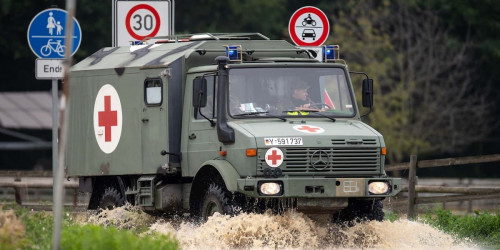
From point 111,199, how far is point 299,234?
15.2 feet

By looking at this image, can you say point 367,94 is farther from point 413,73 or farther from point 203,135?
point 413,73

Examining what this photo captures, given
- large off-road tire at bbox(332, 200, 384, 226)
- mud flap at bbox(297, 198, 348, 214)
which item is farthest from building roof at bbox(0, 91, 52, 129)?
mud flap at bbox(297, 198, 348, 214)

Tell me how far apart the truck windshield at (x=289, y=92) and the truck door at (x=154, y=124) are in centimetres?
137

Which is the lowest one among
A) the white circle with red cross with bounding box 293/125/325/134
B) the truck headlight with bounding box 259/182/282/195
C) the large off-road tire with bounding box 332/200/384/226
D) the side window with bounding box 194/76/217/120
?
the large off-road tire with bounding box 332/200/384/226

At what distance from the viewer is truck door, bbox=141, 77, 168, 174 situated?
57.4ft

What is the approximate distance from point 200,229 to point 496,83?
3434cm

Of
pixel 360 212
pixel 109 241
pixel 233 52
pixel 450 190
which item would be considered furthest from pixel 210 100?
pixel 450 190

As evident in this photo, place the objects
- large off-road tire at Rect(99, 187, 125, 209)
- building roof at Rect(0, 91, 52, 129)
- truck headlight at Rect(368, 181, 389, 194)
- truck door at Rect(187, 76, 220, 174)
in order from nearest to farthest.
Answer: truck headlight at Rect(368, 181, 389, 194), truck door at Rect(187, 76, 220, 174), large off-road tire at Rect(99, 187, 125, 209), building roof at Rect(0, 91, 52, 129)

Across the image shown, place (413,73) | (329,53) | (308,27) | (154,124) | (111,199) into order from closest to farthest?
1. (329,53)
2. (154,124)
3. (111,199)
4. (308,27)
5. (413,73)

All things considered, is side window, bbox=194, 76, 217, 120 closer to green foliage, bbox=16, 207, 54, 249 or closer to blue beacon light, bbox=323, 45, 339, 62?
blue beacon light, bbox=323, 45, 339, 62

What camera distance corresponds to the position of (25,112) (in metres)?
44.7

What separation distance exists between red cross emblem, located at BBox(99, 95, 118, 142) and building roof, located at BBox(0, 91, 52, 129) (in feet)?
84.6

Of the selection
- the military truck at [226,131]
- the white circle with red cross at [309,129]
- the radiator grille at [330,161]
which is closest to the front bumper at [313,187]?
the military truck at [226,131]

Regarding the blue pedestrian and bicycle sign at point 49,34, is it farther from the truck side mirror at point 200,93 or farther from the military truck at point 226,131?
the truck side mirror at point 200,93
